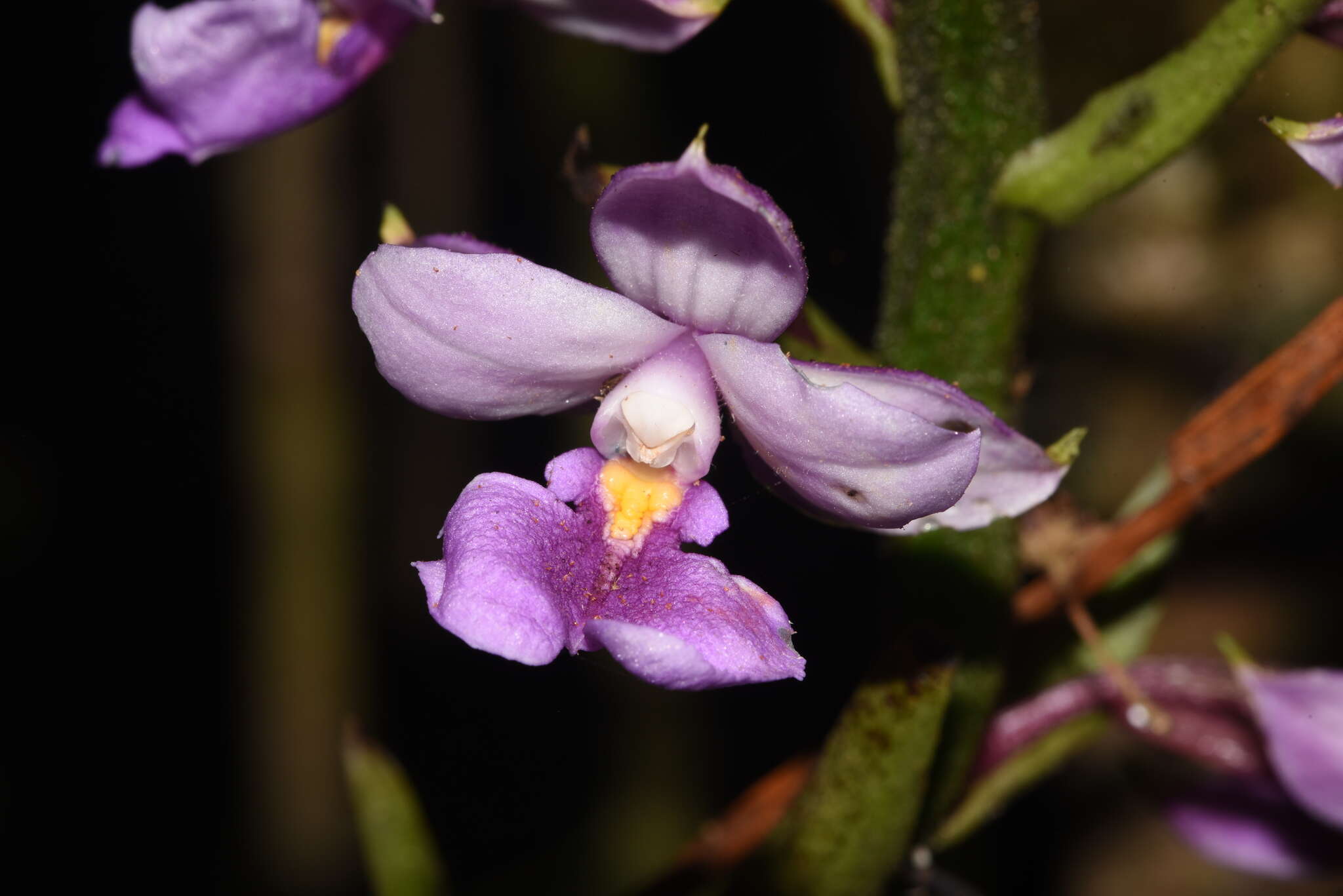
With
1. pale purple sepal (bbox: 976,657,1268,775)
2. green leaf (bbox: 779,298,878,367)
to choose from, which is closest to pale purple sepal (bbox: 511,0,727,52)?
green leaf (bbox: 779,298,878,367)

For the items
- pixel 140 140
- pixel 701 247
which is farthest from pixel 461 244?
pixel 140 140

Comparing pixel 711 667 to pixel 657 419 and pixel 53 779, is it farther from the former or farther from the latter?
pixel 53 779

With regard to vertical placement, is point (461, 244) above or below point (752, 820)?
above

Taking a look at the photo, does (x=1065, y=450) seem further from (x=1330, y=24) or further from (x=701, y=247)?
(x=1330, y=24)

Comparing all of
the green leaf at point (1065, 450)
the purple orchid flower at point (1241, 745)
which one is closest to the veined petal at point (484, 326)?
the green leaf at point (1065, 450)

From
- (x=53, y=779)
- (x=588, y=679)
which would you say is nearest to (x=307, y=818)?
(x=53, y=779)

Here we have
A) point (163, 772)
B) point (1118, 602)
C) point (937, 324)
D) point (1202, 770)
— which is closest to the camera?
point (937, 324)
